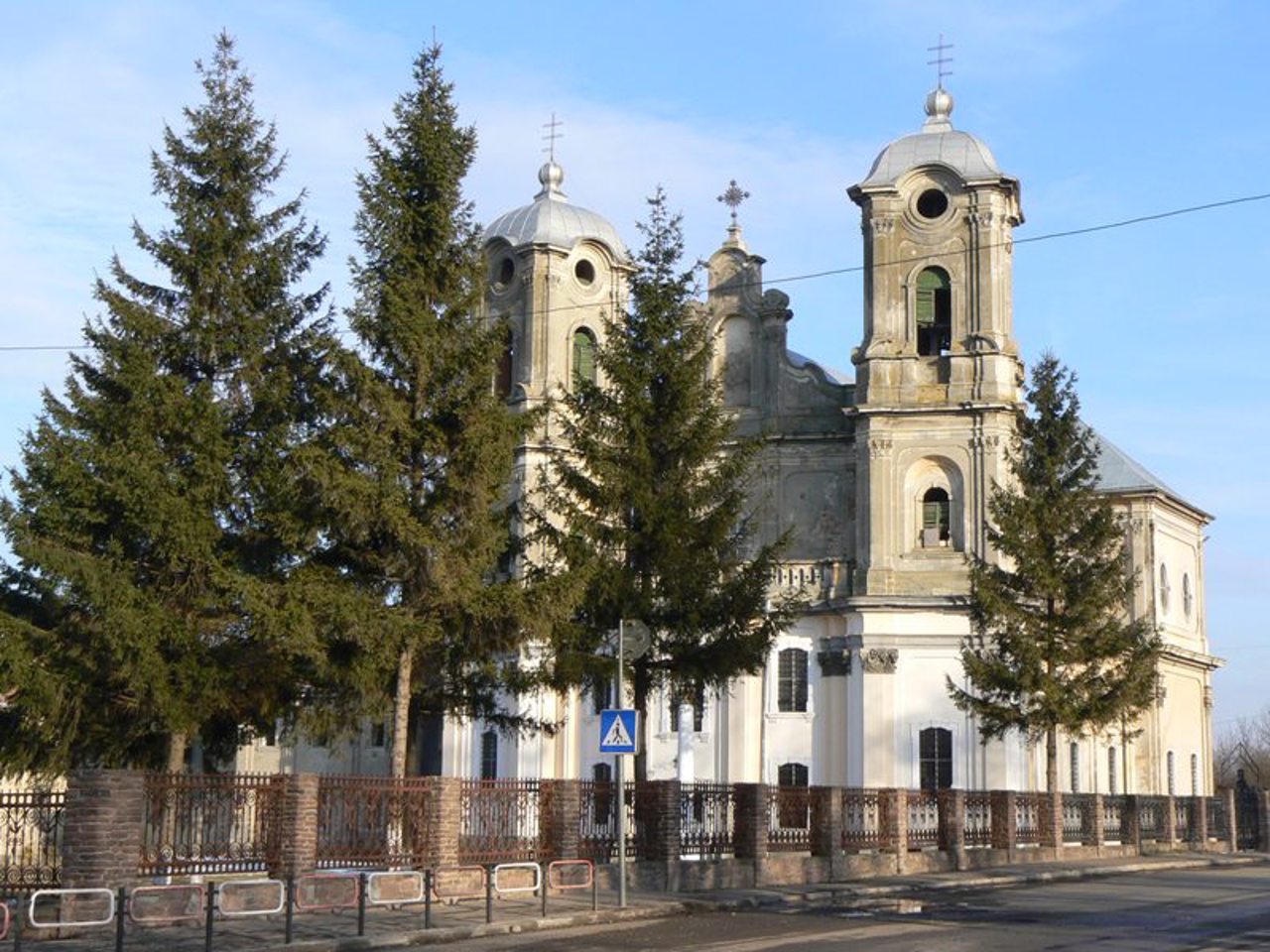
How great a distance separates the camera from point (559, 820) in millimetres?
26156

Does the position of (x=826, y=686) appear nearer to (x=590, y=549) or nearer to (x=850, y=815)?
(x=850, y=815)

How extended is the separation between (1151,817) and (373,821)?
88.8 feet

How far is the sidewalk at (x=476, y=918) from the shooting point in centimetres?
1875

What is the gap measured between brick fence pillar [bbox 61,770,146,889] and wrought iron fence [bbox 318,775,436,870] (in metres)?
3.21

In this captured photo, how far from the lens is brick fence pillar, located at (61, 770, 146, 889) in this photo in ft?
64.7

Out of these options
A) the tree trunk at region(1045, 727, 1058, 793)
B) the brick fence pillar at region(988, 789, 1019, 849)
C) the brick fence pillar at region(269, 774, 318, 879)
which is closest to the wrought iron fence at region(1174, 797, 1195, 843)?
the tree trunk at region(1045, 727, 1058, 793)

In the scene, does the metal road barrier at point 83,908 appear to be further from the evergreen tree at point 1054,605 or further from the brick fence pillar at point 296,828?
the evergreen tree at point 1054,605

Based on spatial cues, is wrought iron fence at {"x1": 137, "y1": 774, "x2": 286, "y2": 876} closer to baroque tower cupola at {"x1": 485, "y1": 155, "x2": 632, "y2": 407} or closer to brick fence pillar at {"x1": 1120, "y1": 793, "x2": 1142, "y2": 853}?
brick fence pillar at {"x1": 1120, "y1": 793, "x2": 1142, "y2": 853}

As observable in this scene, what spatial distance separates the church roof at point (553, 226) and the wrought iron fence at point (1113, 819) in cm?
2139

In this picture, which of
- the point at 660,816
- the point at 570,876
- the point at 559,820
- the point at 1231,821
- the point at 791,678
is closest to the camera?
the point at 570,876

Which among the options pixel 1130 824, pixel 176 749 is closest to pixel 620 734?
pixel 176 749

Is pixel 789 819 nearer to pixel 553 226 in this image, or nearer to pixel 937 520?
pixel 937 520

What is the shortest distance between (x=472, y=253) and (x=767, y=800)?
10.1 meters

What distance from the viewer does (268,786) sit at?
2242 centimetres
